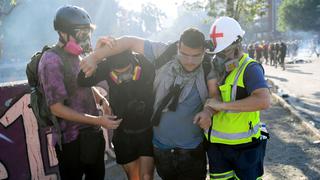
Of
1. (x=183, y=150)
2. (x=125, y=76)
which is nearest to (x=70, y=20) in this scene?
(x=125, y=76)

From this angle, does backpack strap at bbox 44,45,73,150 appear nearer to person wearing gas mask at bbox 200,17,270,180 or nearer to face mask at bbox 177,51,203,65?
face mask at bbox 177,51,203,65

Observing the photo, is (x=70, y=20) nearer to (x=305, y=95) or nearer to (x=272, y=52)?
(x=305, y=95)

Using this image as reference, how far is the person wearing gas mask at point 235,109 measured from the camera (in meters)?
2.79

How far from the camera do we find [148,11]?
88.1 meters

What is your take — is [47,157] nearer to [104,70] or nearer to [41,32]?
[104,70]

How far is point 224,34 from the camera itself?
2.92 m

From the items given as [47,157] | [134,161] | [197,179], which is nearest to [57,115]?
[134,161]

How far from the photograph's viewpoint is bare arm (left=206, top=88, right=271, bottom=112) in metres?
2.74

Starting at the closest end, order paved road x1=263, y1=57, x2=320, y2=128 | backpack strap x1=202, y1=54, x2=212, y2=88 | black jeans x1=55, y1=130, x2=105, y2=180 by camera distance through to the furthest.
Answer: backpack strap x1=202, y1=54, x2=212, y2=88
black jeans x1=55, y1=130, x2=105, y2=180
paved road x1=263, y1=57, x2=320, y2=128

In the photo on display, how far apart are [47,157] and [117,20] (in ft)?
219

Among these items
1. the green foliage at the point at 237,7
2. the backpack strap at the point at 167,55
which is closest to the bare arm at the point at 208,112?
the backpack strap at the point at 167,55

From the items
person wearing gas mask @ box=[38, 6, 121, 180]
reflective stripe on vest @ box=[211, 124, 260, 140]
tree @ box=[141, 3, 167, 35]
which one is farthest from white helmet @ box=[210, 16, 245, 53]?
tree @ box=[141, 3, 167, 35]

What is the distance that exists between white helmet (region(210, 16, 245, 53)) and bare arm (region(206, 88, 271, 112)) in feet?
1.41

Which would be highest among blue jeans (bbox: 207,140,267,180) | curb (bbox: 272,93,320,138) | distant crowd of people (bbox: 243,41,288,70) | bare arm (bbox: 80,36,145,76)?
bare arm (bbox: 80,36,145,76)
